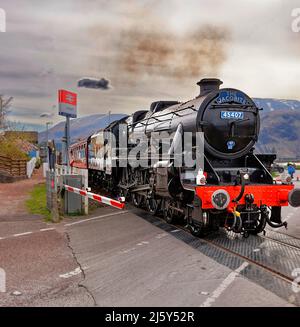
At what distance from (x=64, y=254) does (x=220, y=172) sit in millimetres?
3786

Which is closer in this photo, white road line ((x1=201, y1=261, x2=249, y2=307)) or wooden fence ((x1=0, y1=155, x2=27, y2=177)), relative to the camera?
white road line ((x1=201, y1=261, x2=249, y2=307))

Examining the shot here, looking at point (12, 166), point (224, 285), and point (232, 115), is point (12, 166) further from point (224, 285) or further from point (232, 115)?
point (224, 285)

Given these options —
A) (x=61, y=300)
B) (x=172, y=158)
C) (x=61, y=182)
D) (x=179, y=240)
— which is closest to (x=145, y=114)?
(x=61, y=182)

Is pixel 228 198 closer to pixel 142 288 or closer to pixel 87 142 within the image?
pixel 142 288

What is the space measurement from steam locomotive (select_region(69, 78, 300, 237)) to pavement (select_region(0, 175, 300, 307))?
2.96 ft

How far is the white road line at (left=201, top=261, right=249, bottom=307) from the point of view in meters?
4.77

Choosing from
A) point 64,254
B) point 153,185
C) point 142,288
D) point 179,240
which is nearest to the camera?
point 142,288

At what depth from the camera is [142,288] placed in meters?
5.29

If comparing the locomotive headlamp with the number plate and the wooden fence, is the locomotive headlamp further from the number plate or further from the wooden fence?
the wooden fence

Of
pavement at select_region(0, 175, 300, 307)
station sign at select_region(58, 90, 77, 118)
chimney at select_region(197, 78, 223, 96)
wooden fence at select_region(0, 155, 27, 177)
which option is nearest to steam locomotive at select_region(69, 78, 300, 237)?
chimney at select_region(197, 78, 223, 96)

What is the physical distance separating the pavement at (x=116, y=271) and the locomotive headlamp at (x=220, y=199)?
961mm

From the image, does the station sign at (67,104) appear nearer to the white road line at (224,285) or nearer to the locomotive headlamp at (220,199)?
the locomotive headlamp at (220,199)

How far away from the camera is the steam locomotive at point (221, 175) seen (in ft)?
25.4

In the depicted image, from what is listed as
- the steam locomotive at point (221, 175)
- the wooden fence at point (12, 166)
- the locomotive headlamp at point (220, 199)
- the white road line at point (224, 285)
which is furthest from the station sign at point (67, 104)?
the white road line at point (224, 285)
